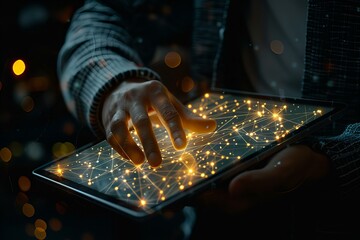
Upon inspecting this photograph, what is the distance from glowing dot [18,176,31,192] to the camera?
137 centimetres

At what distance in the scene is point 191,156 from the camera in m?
0.63

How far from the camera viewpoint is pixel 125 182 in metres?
0.59

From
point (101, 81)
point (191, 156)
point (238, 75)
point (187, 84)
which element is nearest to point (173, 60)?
point (187, 84)

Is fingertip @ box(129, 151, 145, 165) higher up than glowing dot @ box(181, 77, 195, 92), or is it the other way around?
glowing dot @ box(181, 77, 195, 92)

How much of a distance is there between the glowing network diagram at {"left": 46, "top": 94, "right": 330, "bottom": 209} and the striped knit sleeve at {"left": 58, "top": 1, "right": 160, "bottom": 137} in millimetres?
153

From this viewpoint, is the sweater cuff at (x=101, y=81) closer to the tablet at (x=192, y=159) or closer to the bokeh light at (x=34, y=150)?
the tablet at (x=192, y=159)

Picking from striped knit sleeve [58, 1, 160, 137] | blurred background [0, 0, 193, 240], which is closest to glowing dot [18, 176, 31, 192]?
blurred background [0, 0, 193, 240]

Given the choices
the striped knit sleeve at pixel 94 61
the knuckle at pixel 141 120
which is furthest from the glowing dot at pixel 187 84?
the knuckle at pixel 141 120

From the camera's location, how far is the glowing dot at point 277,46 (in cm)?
97

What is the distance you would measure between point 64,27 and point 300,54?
2.55ft

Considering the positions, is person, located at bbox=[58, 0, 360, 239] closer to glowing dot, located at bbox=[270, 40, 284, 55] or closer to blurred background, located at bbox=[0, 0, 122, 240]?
glowing dot, located at bbox=[270, 40, 284, 55]

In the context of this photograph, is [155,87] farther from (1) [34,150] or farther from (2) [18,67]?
(2) [18,67]

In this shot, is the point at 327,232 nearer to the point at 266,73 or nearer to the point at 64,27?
the point at 266,73

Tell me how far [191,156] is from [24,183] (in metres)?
0.92
